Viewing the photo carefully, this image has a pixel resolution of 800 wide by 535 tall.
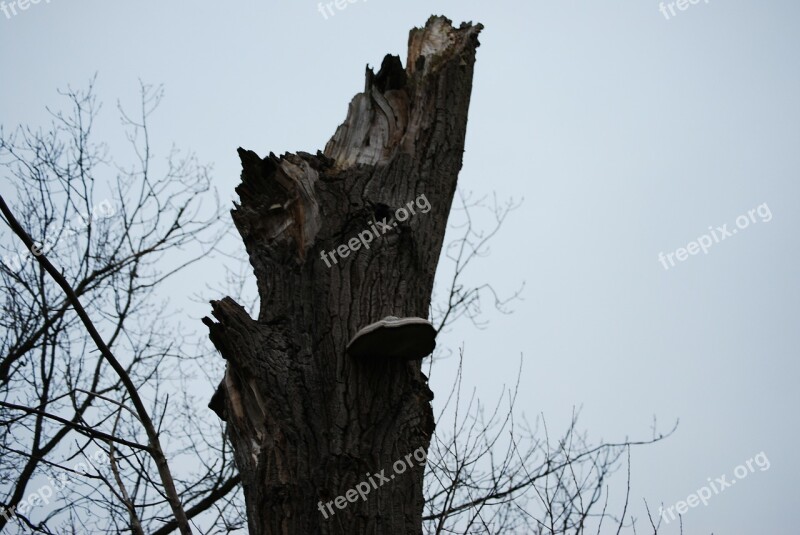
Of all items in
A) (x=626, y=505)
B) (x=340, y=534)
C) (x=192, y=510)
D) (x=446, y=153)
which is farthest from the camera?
(x=192, y=510)

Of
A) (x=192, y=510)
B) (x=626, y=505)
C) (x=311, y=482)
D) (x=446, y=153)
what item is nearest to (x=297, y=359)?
(x=311, y=482)

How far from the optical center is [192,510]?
270 inches

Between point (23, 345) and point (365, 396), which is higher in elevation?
point (23, 345)

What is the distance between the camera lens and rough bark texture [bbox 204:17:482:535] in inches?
100

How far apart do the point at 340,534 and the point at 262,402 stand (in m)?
0.55

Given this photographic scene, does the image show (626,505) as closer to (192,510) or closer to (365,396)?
(365,396)

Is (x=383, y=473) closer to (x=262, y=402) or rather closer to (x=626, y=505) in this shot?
(x=262, y=402)

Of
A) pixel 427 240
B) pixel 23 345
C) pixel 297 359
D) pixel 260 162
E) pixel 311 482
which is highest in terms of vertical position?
pixel 23 345

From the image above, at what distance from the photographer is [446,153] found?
344cm

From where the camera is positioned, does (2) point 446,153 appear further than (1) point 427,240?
Yes

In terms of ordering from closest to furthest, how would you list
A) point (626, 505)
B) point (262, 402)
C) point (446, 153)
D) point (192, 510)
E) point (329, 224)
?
point (262, 402), point (329, 224), point (446, 153), point (626, 505), point (192, 510)

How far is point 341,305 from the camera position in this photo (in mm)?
2861

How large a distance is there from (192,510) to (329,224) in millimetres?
4872

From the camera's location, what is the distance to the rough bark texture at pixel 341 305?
2.54 metres
